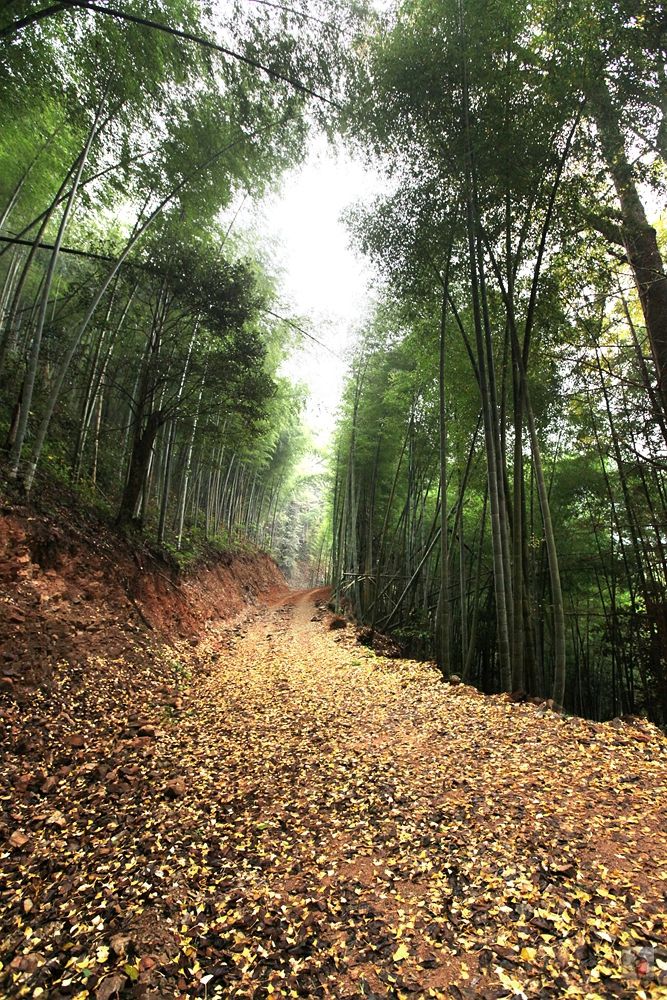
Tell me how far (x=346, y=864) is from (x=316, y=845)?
178 millimetres

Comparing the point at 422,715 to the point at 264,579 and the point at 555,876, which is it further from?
the point at 264,579

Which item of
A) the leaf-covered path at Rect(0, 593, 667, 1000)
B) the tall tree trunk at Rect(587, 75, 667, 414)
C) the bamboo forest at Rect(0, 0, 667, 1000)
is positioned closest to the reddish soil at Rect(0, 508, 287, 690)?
the bamboo forest at Rect(0, 0, 667, 1000)

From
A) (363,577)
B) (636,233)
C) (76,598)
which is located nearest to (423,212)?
(636,233)

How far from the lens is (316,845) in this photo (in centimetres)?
190

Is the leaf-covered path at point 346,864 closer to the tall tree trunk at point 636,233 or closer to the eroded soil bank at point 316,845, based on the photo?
the eroded soil bank at point 316,845

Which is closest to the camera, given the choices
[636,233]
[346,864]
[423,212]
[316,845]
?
[346,864]

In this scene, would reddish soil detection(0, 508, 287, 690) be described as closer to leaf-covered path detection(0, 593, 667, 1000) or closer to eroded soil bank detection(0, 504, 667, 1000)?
eroded soil bank detection(0, 504, 667, 1000)

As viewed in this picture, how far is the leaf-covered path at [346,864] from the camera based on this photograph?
1.29 metres

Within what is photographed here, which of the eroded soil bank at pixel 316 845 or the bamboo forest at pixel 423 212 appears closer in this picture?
the eroded soil bank at pixel 316 845

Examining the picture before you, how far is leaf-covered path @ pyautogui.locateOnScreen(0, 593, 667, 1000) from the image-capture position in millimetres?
1290

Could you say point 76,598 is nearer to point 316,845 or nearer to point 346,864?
point 316,845

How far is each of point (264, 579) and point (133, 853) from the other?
43.7ft

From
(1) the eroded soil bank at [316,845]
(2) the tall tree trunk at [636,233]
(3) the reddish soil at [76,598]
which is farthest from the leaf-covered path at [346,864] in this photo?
(2) the tall tree trunk at [636,233]

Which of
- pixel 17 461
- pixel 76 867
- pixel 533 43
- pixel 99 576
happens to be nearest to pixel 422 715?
pixel 76 867
